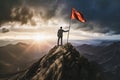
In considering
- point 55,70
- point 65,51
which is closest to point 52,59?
point 65,51

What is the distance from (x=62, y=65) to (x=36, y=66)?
60.6 ft

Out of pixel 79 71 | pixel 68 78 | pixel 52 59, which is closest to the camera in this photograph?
pixel 68 78

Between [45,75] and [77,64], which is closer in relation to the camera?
[77,64]

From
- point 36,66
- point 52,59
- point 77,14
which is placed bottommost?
point 36,66

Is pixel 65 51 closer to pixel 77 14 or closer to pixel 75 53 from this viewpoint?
pixel 75 53

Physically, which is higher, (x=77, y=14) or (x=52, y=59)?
(x=77, y=14)

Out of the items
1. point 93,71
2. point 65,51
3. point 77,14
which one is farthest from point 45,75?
point 77,14

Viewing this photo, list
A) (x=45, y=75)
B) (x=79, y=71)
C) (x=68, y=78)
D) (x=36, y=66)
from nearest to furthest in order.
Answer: (x=68, y=78) → (x=79, y=71) → (x=45, y=75) → (x=36, y=66)

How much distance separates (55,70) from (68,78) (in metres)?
4.78

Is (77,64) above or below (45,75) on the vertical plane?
above

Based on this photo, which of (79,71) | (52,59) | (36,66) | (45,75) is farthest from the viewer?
(36,66)

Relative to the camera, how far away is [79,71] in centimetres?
4191

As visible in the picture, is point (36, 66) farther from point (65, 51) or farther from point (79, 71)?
point (79, 71)

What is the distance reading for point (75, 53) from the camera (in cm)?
4784
